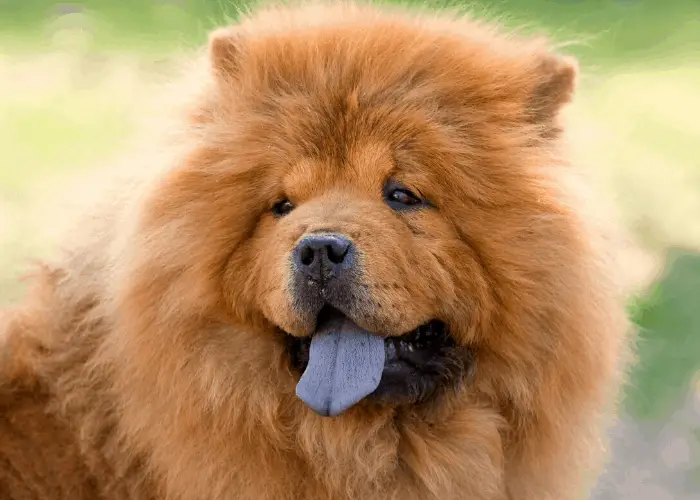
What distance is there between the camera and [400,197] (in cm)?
288

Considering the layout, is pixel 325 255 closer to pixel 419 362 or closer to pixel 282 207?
pixel 282 207

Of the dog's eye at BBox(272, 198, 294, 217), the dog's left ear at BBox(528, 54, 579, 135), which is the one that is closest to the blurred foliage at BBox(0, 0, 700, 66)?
the dog's left ear at BBox(528, 54, 579, 135)

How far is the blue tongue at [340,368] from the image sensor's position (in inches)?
109

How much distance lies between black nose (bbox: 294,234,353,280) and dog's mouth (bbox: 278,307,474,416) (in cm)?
21

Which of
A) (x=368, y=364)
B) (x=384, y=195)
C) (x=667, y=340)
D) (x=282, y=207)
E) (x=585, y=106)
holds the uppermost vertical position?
(x=384, y=195)

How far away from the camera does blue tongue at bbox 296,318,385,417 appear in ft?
9.11

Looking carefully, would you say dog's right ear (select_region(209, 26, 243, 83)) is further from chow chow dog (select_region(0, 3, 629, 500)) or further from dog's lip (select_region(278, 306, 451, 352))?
dog's lip (select_region(278, 306, 451, 352))

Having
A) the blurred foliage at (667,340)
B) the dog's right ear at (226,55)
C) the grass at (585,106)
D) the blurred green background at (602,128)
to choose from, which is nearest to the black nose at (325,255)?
the dog's right ear at (226,55)

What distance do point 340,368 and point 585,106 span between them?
11.0ft

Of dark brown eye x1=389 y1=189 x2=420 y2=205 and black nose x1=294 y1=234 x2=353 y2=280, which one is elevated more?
dark brown eye x1=389 y1=189 x2=420 y2=205

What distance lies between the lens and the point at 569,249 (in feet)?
9.53

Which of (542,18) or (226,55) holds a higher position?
(226,55)

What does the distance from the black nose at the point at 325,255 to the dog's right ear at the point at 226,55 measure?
2.49ft

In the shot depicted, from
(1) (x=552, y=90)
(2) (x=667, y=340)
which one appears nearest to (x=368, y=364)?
(1) (x=552, y=90)
